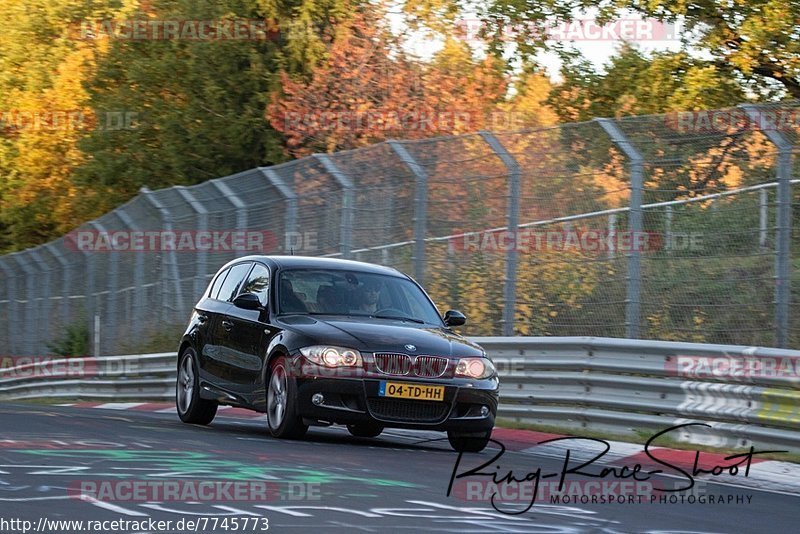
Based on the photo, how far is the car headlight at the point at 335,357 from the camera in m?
11.3

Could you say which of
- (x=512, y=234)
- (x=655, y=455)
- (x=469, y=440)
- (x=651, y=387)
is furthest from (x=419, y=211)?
(x=655, y=455)

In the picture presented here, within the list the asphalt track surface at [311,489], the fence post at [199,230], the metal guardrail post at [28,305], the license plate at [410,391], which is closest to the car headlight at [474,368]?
the license plate at [410,391]

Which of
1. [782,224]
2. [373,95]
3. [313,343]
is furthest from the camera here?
[373,95]

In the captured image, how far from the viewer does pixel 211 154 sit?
40.5m

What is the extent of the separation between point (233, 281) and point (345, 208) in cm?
430

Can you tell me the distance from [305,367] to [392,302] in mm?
1726

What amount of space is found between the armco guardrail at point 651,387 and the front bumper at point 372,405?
199 centimetres

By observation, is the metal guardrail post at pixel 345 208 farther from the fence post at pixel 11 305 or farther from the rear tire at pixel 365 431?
the fence post at pixel 11 305

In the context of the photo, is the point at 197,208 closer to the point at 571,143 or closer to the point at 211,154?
the point at 571,143

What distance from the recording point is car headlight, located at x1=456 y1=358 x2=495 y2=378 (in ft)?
37.9

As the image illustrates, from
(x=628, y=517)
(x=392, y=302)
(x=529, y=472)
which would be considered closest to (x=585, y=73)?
(x=392, y=302)

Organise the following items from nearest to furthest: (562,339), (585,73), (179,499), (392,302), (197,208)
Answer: (179,499)
(392,302)
(562,339)
(197,208)
(585,73)

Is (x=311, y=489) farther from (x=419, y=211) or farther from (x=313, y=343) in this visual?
(x=419, y=211)

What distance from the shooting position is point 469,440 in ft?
39.1
